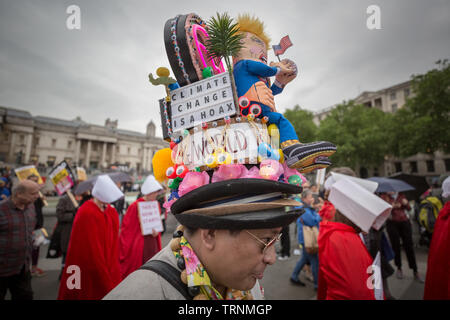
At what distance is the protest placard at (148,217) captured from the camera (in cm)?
396

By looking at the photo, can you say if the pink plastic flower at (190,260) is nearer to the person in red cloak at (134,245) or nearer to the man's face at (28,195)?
the person in red cloak at (134,245)

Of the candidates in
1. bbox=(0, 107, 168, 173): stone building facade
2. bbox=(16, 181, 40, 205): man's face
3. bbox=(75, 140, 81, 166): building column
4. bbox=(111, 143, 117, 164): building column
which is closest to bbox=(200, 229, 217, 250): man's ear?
bbox=(16, 181, 40, 205): man's face

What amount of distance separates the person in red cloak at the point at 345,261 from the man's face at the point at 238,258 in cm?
138

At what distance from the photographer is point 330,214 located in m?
3.50

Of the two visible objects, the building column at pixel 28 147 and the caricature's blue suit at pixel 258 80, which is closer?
the caricature's blue suit at pixel 258 80

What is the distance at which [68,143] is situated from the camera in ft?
173

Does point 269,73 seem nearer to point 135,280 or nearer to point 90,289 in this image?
point 135,280

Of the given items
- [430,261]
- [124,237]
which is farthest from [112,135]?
[430,261]

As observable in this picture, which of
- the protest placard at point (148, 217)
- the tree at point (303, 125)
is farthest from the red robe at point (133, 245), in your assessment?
the tree at point (303, 125)

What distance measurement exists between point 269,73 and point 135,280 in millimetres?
1565

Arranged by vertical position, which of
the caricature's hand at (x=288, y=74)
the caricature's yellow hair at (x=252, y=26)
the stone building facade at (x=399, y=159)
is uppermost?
the stone building facade at (x=399, y=159)

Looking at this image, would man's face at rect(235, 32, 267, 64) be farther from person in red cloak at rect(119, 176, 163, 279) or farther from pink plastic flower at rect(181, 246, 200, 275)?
person in red cloak at rect(119, 176, 163, 279)

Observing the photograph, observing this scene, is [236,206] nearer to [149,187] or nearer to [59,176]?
[149,187]

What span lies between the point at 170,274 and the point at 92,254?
2545 mm
